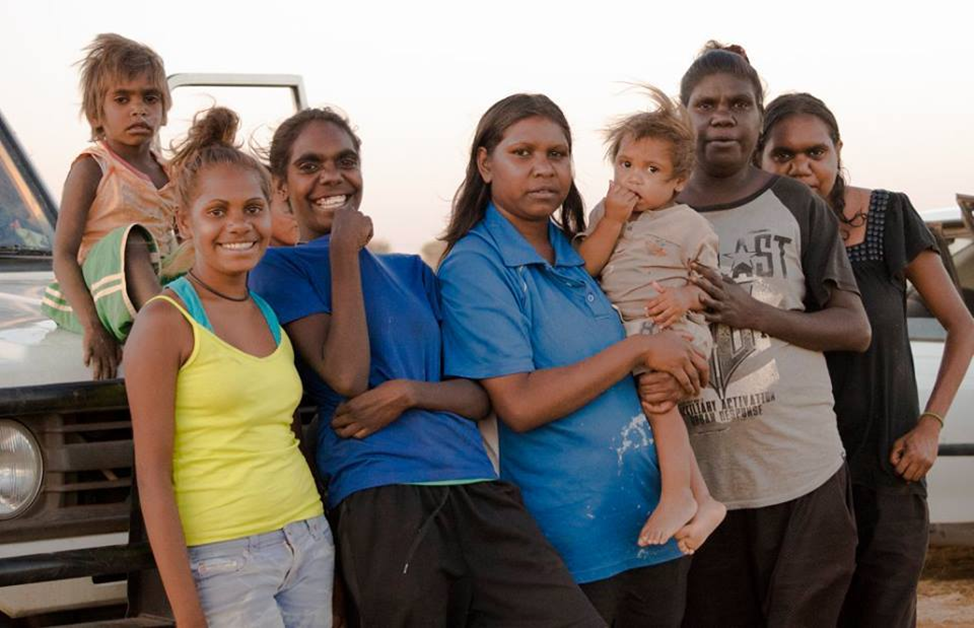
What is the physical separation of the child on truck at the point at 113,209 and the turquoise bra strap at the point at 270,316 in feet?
1.22

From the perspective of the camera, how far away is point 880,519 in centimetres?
357

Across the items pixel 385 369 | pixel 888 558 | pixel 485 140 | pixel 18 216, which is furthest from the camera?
pixel 18 216

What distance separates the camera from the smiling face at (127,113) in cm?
357

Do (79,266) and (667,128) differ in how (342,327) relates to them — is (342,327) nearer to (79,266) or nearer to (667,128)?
(79,266)

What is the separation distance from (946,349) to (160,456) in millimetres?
2552

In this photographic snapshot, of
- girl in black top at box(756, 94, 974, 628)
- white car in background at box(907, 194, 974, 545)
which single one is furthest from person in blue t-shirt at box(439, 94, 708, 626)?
white car in background at box(907, 194, 974, 545)

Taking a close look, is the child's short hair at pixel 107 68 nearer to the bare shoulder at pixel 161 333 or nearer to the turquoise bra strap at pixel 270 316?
the turquoise bra strap at pixel 270 316

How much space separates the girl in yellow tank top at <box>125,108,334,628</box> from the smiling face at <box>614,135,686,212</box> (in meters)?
1.06

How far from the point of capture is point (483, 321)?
2865mm

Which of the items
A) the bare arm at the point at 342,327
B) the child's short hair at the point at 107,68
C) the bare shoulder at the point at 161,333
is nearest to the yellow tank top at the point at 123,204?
the child's short hair at the point at 107,68

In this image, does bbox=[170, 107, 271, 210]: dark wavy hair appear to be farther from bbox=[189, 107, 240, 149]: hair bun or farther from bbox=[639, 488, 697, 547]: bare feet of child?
bbox=[639, 488, 697, 547]: bare feet of child

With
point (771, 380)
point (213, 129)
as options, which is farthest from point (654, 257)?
point (213, 129)

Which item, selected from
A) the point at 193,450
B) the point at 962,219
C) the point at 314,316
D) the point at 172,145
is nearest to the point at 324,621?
the point at 193,450

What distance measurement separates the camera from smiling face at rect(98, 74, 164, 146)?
3.57 metres
